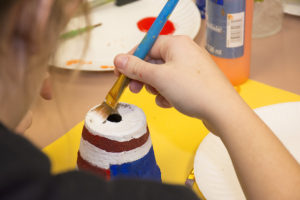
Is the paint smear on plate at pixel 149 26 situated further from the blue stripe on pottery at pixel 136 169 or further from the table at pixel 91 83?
the blue stripe on pottery at pixel 136 169

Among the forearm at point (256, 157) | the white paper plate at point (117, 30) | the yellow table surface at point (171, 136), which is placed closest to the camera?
the forearm at point (256, 157)

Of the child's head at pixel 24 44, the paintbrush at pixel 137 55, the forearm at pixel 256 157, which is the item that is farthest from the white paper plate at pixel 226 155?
the child's head at pixel 24 44

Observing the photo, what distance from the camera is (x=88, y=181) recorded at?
1.09 ft

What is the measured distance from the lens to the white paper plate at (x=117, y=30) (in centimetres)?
83

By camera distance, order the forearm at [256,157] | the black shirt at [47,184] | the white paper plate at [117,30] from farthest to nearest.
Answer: the white paper plate at [117,30]
the forearm at [256,157]
the black shirt at [47,184]

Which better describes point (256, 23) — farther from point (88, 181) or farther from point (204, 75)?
point (88, 181)

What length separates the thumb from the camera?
55 cm

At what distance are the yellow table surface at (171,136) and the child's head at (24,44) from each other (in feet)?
0.73

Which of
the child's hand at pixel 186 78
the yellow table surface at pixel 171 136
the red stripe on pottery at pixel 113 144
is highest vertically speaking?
the child's hand at pixel 186 78

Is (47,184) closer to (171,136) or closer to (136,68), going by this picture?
(136,68)

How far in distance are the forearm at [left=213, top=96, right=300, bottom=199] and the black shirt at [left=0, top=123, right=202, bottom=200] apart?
18 cm

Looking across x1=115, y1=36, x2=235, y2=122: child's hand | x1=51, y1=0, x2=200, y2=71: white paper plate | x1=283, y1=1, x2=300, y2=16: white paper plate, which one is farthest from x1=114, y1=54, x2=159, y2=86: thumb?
x1=283, y1=1, x2=300, y2=16: white paper plate

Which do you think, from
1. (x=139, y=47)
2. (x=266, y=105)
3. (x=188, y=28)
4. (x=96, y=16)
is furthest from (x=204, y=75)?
(x=96, y=16)

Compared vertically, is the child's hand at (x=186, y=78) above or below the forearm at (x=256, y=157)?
above
